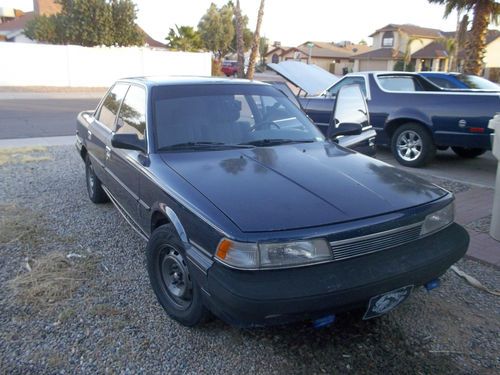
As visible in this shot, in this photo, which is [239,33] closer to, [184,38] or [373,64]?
[184,38]

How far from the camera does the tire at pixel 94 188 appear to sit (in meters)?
5.41

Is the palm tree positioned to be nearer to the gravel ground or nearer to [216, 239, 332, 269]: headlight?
the gravel ground

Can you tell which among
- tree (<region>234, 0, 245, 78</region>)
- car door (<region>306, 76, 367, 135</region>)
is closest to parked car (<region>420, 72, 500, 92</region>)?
car door (<region>306, 76, 367, 135</region>)

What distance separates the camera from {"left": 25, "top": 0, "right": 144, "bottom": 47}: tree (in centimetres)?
2970

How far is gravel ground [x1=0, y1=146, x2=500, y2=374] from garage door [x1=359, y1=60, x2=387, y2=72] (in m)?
52.2

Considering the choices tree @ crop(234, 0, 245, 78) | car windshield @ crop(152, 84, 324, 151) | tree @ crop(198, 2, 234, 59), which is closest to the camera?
car windshield @ crop(152, 84, 324, 151)

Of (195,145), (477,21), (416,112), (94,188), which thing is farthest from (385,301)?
(477,21)

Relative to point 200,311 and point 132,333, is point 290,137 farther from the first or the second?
point 132,333

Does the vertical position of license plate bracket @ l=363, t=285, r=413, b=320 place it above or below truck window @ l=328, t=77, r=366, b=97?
below

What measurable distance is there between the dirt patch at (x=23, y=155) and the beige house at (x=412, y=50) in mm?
43790

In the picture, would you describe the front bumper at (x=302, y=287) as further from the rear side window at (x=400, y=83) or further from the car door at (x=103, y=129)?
the rear side window at (x=400, y=83)

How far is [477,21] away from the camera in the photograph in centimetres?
1451

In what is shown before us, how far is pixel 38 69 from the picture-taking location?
24.7 metres

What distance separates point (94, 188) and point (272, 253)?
3.71 meters
